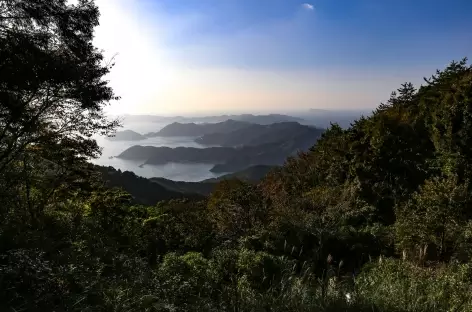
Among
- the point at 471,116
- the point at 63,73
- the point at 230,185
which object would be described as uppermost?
the point at 63,73

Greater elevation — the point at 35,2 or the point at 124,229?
the point at 35,2

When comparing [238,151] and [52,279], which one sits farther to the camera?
[238,151]

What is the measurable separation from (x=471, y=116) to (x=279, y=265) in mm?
11911

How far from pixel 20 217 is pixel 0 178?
1329mm

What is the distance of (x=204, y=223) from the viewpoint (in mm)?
13445

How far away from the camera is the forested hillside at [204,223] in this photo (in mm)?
3877

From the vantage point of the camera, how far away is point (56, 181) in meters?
9.15

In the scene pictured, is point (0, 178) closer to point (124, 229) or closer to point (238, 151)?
point (124, 229)

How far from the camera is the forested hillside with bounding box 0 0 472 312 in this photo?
12.7 ft

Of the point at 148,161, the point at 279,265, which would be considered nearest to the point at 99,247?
the point at 279,265

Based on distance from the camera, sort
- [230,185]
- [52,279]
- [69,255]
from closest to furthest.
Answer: [52,279] → [69,255] → [230,185]

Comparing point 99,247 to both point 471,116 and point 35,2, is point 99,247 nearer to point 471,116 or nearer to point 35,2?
point 35,2

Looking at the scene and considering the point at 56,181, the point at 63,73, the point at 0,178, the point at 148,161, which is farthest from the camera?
the point at 148,161

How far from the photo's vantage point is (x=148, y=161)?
169625 millimetres
